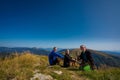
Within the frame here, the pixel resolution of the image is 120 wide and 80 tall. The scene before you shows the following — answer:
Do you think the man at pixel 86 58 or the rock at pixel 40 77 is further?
the man at pixel 86 58

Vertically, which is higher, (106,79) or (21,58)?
(21,58)

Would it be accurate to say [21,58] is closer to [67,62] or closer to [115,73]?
[67,62]

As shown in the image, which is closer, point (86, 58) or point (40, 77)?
point (40, 77)

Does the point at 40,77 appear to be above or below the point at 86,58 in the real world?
below

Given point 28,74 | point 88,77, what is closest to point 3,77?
Answer: point 28,74

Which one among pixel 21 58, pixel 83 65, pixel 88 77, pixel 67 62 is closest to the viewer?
pixel 88 77

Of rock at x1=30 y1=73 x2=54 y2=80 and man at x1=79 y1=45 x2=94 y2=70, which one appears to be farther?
man at x1=79 y1=45 x2=94 y2=70

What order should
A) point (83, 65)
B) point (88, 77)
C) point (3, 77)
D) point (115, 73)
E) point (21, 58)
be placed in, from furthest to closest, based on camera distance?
point (21, 58), point (83, 65), point (115, 73), point (88, 77), point (3, 77)

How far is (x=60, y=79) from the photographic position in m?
8.17

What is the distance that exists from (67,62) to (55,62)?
4.02ft

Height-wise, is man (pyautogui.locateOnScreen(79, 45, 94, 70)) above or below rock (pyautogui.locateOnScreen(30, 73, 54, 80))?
above

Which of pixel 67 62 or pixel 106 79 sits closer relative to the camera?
pixel 106 79

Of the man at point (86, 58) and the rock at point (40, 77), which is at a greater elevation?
the man at point (86, 58)

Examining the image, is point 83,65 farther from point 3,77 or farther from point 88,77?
point 3,77
